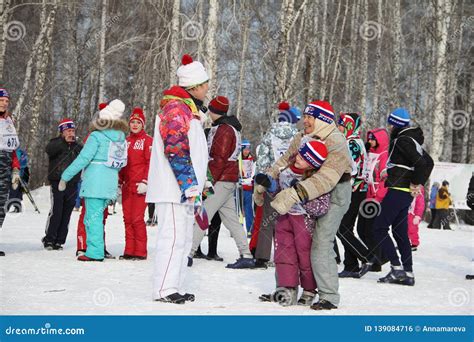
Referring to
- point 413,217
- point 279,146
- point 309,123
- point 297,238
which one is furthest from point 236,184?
point 413,217

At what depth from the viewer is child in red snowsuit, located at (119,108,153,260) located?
8539 millimetres

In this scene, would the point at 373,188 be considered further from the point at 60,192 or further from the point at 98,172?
the point at 60,192

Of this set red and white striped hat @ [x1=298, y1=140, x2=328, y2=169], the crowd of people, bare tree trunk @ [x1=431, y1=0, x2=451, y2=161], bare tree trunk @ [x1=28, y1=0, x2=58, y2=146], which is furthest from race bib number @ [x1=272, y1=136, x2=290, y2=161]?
bare tree trunk @ [x1=431, y1=0, x2=451, y2=161]

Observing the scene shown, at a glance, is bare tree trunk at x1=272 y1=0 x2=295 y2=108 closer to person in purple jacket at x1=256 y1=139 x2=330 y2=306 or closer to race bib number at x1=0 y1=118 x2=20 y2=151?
race bib number at x1=0 y1=118 x2=20 y2=151

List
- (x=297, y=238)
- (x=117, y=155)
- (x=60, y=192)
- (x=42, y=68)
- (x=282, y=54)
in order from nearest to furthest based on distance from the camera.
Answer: (x=297, y=238), (x=117, y=155), (x=60, y=192), (x=282, y=54), (x=42, y=68)

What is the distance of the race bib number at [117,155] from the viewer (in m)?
8.20

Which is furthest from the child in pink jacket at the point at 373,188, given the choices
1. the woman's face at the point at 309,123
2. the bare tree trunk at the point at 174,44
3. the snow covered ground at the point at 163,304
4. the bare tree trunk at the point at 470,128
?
the bare tree trunk at the point at 470,128

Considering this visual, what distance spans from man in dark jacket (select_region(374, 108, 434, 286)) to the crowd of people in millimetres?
12

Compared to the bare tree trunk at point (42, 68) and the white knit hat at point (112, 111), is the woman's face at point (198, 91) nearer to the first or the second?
the white knit hat at point (112, 111)

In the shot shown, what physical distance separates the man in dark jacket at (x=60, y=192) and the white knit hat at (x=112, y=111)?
152 centimetres

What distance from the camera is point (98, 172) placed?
8.15 meters

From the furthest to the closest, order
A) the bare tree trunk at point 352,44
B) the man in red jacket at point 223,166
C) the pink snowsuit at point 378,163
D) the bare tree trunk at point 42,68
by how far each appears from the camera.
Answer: the bare tree trunk at point 352,44 → the bare tree trunk at point 42,68 → the pink snowsuit at point 378,163 → the man in red jacket at point 223,166

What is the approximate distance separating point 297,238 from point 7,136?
4.03 metres
